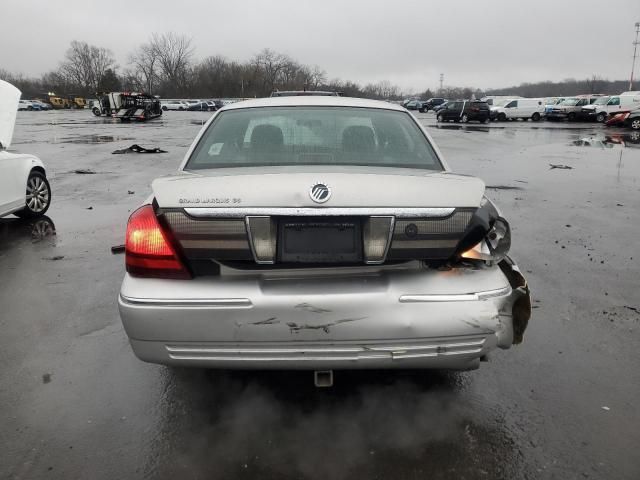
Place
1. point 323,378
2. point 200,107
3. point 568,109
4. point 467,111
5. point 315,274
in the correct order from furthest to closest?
point 200,107, point 568,109, point 467,111, point 323,378, point 315,274

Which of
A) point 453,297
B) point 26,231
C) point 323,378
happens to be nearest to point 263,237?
point 323,378

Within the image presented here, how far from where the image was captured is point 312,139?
10.6 feet

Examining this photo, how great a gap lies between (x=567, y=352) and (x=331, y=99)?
2437mm

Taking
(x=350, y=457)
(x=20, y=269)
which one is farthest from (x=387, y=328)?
(x=20, y=269)

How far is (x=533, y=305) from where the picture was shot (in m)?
4.16

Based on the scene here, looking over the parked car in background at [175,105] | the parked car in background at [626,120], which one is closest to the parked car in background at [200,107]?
the parked car in background at [175,105]

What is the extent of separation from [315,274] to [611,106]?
43035 millimetres

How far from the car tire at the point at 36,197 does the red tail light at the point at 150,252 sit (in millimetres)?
5544

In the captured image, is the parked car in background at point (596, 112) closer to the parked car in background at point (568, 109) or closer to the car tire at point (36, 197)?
the parked car in background at point (568, 109)

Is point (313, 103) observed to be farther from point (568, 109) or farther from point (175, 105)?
point (175, 105)

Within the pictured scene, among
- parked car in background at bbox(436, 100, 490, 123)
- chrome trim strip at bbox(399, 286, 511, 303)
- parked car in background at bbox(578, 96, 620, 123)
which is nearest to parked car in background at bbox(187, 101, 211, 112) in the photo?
parked car in background at bbox(436, 100, 490, 123)

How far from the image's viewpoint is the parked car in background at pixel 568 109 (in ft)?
132

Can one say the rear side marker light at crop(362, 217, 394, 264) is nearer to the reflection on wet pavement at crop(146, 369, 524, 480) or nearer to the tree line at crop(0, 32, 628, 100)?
the reflection on wet pavement at crop(146, 369, 524, 480)

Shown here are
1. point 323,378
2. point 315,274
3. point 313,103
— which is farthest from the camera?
point 313,103
